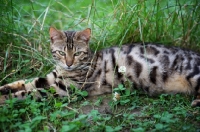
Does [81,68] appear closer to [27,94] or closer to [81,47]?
[81,47]

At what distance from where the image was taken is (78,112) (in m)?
3.08

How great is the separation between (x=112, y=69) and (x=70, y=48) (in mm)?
519

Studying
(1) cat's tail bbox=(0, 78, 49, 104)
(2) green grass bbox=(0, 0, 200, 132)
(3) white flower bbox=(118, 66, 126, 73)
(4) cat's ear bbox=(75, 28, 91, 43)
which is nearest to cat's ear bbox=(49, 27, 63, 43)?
(4) cat's ear bbox=(75, 28, 91, 43)

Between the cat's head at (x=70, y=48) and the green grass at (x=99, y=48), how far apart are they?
0.19m

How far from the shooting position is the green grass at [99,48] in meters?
2.84

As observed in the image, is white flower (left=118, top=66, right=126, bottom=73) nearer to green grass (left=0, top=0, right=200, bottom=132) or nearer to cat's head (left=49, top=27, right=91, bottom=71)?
green grass (left=0, top=0, right=200, bottom=132)

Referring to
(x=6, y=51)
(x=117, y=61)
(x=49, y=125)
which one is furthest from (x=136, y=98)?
(x=6, y=51)

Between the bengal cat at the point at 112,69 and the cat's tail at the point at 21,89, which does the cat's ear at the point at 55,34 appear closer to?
the bengal cat at the point at 112,69

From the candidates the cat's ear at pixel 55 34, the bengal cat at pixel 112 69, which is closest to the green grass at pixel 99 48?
the bengal cat at pixel 112 69

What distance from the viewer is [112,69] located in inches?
144

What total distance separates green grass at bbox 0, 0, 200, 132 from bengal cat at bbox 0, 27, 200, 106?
135mm

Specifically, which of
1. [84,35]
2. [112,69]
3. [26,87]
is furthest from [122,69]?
[26,87]

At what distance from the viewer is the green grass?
2840mm

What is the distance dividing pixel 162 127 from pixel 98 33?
6.83 ft
